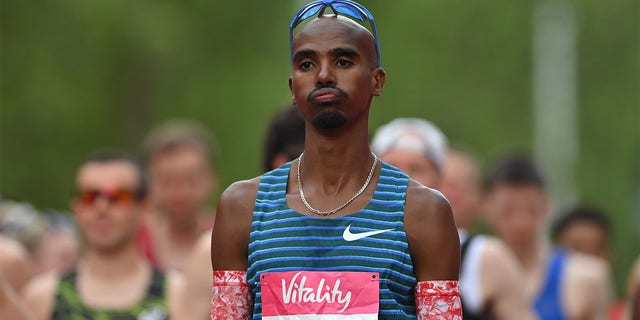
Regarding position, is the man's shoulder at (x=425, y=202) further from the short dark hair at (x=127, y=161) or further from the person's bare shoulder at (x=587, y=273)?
the person's bare shoulder at (x=587, y=273)

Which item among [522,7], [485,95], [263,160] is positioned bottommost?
[263,160]

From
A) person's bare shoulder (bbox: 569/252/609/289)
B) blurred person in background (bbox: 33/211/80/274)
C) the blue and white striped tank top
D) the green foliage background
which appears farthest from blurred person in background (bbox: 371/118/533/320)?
the green foliage background

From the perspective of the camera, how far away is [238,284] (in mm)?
4828

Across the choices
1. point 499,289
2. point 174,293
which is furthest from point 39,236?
point 499,289

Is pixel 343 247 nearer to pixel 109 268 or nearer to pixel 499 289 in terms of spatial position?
pixel 499 289

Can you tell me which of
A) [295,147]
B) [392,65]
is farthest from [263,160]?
[392,65]

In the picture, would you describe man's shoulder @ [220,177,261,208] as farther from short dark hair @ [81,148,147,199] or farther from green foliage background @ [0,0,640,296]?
green foliage background @ [0,0,640,296]

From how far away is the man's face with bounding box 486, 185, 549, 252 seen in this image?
1102 centimetres

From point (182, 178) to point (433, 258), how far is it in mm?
6671

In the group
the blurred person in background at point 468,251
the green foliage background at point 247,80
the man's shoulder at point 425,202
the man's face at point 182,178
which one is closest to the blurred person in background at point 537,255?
the blurred person in background at point 468,251

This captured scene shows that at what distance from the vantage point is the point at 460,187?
416 inches

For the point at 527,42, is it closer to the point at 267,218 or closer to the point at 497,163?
the point at 497,163

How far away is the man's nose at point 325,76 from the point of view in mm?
4711

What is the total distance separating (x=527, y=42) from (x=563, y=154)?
293cm
